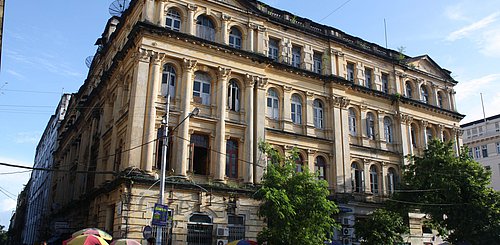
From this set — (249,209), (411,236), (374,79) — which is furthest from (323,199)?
(374,79)

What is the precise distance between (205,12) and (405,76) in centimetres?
1877

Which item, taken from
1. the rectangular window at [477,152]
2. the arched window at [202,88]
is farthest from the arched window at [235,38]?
the rectangular window at [477,152]

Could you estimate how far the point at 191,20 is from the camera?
26422 millimetres

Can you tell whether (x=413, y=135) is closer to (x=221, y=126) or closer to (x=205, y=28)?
(x=221, y=126)

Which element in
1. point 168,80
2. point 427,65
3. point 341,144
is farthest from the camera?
point 427,65

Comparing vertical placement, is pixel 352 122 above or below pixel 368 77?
below

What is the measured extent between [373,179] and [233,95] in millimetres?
12977

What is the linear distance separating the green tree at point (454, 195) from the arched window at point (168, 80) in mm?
16211

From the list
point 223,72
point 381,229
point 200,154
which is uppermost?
point 223,72

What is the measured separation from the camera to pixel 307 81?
30.9 meters

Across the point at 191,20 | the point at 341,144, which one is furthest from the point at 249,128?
the point at 341,144

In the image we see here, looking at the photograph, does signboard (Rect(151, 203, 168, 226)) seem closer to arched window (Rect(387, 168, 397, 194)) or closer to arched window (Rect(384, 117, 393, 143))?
arched window (Rect(387, 168, 397, 194))

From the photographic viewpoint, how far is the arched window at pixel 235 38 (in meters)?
28.4

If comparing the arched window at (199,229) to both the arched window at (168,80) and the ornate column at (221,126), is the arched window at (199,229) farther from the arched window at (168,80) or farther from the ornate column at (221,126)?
the arched window at (168,80)
